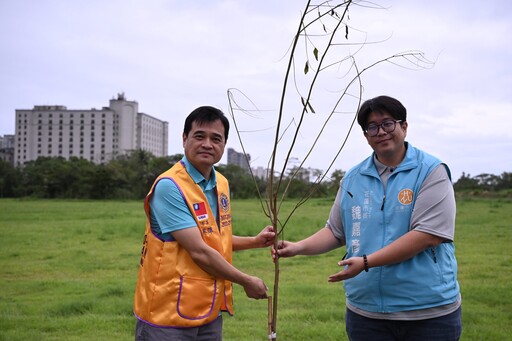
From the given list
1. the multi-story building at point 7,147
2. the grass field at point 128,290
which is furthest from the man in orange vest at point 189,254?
the multi-story building at point 7,147

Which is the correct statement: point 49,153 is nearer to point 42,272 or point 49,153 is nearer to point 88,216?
point 88,216

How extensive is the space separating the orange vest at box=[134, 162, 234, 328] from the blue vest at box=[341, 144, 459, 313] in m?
0.70

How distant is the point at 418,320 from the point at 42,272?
8.76 meters

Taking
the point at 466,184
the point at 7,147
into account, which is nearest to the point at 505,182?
the point at 466,184

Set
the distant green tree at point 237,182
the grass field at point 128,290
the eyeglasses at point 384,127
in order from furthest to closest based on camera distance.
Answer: the distant green tree at point 237,182, the grass field at point 128,290, the eyeglasses at point 384,127

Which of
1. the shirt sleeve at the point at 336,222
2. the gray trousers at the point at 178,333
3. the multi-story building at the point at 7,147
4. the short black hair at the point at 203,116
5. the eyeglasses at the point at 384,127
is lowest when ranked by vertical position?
the gray trousers at the point at 178,333

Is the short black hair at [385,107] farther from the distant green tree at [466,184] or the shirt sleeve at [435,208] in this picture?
the distant green tree at [466,184]

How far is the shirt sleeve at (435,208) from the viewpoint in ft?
7.33

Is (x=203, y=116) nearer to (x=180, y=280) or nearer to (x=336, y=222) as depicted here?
(x=180, y=280)

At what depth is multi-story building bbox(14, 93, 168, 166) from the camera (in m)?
99.8

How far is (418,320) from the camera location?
228 cm

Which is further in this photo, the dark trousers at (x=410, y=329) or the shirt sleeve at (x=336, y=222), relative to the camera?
the shirt sleeve at (x=336, y=222)

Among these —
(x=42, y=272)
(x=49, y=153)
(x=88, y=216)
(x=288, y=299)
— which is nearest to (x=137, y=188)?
(x=88, y=216)

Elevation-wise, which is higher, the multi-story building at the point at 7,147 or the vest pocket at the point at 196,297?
the multi-story building at the point at 7,147
